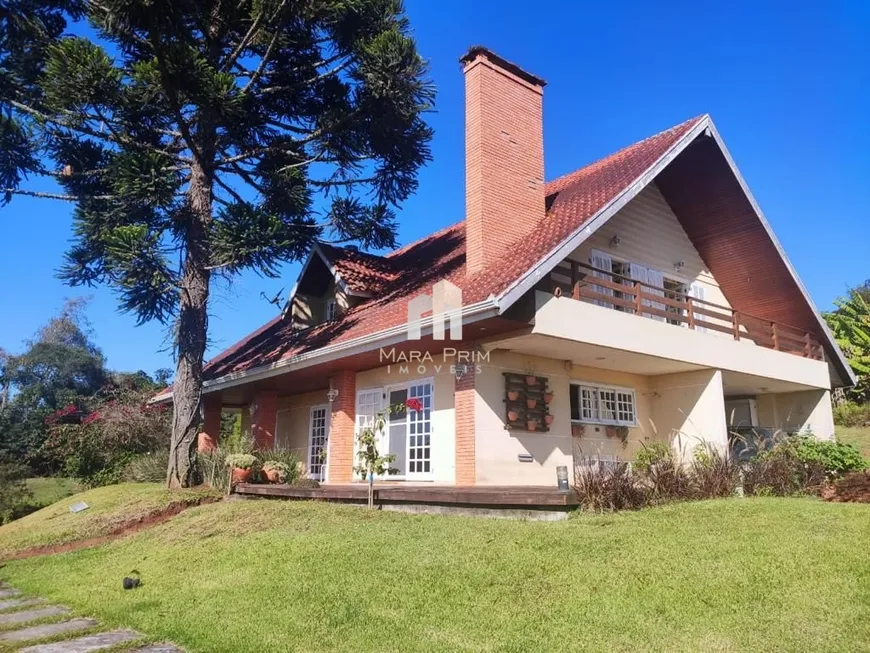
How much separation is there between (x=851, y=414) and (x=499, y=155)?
65.4 ft

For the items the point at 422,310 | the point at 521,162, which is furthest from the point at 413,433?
the point at 521,162

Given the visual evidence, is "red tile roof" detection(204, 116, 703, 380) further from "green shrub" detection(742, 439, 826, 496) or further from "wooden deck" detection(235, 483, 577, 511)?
"green shrub" detection(742, 439, 826, 496)

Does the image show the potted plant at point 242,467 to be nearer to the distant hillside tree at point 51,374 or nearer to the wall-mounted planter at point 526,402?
the wall-mounted planter at point 526,402

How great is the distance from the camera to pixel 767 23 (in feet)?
39.2

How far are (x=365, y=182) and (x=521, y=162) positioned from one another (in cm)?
569

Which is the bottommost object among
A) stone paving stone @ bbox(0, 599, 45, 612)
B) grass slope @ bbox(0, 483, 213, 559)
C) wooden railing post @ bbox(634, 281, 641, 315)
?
stone paving stone @ bbox(0, 599, 45, 612)

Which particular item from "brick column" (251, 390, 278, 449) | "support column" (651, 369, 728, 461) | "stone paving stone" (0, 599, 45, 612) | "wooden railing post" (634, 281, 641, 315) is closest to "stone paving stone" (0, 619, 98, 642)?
"stone paving stone" (0, 599, 45, 612)

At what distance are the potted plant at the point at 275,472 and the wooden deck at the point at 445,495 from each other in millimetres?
824

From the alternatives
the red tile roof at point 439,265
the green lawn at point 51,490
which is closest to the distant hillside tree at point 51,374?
the green lawn at point 51,490

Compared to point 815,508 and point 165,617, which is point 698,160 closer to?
point 815,508

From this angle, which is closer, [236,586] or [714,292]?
[236,586]

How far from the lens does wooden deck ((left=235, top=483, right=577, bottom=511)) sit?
871 cm

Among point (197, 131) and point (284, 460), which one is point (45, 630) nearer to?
point (284, 460)

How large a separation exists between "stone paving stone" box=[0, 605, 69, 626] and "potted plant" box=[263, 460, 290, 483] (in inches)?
271
